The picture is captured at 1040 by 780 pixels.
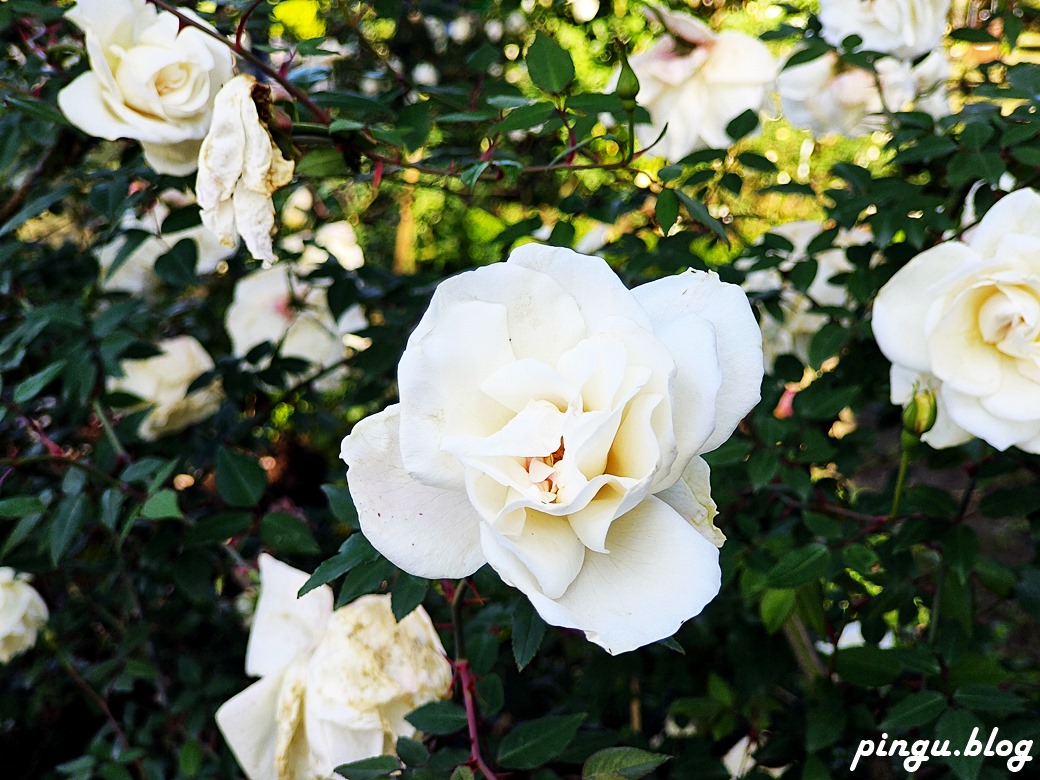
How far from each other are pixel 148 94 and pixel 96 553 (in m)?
1.01

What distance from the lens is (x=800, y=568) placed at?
719 mm

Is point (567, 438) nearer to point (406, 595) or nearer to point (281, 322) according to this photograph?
point (406, 595)

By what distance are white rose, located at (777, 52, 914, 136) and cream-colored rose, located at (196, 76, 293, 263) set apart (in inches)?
26.3

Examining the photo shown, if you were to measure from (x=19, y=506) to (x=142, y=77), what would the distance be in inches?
13.1

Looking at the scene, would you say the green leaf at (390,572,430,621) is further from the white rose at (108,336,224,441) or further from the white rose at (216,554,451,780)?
the white rose at (108,336,224,441)

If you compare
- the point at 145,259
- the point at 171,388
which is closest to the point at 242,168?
the point at 171,388

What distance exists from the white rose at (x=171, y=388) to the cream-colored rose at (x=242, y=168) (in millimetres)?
490

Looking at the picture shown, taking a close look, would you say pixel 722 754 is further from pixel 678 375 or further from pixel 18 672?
pixel 18 672

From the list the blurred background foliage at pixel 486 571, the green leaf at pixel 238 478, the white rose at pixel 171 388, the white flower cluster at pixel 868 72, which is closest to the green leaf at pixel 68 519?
the blurred background foliage at pixel 486 571

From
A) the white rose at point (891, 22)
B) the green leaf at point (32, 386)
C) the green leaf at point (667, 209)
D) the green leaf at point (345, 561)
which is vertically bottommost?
the green leaf at point (32, 386)

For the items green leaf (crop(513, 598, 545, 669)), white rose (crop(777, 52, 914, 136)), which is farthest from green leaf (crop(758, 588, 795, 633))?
white rose (crop(777, 52, 914, 136))

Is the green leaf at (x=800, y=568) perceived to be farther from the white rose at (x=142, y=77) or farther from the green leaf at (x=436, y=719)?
the white rose at (x=142, y=77)

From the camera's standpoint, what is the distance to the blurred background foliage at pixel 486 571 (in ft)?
2.39

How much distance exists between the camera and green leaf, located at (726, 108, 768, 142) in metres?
0.88
